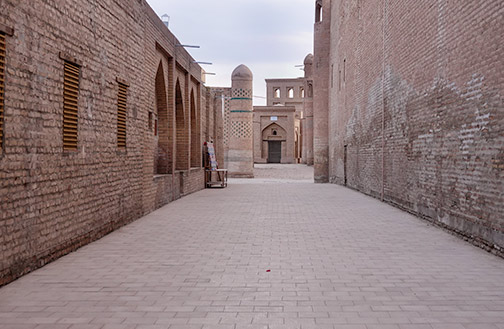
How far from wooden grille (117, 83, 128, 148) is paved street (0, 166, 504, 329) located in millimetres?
1536

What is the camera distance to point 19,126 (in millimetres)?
4715

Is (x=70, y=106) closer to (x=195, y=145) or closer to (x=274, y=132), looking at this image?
(x=195, y=145)

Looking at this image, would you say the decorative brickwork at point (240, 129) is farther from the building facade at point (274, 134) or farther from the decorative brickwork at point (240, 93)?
the building facade at point (274, 134)

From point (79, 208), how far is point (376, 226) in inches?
194

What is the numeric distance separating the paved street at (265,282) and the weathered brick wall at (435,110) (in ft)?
2.39

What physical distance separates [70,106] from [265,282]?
3.46 metres

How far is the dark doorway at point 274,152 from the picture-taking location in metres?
44.3

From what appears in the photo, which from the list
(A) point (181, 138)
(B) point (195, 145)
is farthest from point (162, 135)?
(B) point (195, 145)

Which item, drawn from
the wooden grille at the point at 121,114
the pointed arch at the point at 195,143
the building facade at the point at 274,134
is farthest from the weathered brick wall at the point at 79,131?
the building facade at the point at 274,134

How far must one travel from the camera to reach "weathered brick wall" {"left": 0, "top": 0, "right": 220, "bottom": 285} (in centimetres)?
463

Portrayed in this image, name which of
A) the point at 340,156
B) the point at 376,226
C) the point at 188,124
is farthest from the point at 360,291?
the point at 340,156

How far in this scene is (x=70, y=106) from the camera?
6004mm

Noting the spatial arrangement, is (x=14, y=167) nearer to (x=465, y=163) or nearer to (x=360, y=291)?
(x=360, y=291)

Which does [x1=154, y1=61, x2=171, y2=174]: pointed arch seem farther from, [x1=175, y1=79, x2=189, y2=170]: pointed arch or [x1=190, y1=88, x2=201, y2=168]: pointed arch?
[x1=190, y1=88, x2=201, y2=168]: pointed arch
